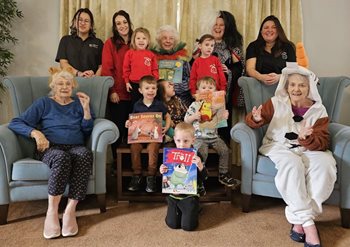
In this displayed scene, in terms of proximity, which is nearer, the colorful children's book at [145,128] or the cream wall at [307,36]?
the colorful children's book at [145,128]

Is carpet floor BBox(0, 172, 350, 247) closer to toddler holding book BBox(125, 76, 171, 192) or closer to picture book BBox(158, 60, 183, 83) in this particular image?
toddler holding book BBox(125, 76, 171, 192)

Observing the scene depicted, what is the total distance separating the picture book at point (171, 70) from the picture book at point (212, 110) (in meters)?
0.51

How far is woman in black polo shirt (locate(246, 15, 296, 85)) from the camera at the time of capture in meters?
3.11

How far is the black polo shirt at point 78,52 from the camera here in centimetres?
316

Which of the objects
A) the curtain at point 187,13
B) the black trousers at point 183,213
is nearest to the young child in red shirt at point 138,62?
the curtain at point 187,13

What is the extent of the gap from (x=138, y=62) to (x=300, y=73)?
4.31ft

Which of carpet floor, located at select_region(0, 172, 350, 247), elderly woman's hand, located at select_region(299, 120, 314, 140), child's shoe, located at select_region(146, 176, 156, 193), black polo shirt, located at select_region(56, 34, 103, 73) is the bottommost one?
carpet floor, located at select_region(0, 172, 350, 247)

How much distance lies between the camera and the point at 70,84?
2.53 meters

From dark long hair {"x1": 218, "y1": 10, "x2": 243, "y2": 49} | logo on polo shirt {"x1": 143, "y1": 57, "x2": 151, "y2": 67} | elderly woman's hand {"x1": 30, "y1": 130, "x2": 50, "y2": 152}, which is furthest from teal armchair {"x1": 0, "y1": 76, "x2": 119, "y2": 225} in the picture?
dark long hair {"x1": 218, "y1": 10, "x2": 243, "y2": 49}

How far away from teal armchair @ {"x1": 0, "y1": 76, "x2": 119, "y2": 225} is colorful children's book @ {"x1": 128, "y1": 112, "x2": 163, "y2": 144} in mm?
225

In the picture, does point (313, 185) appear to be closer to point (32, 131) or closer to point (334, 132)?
point (334, 132)

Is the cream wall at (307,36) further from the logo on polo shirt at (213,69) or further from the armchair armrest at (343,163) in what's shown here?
the armchair armrest at (343,163)

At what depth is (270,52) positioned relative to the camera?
125 inches

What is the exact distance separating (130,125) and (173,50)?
0.97 m
